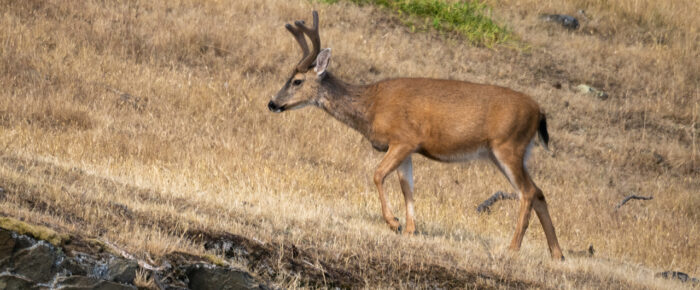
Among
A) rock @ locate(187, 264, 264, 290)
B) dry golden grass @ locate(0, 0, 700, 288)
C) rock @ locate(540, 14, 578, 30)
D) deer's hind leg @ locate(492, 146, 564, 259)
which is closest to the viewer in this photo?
rock @ locate(187, 264, 264, 290)

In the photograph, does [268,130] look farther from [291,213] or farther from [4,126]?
[291,213]

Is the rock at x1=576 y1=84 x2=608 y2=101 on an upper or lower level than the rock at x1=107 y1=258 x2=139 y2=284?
lower

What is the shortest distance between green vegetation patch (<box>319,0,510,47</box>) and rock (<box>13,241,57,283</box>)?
15201mm

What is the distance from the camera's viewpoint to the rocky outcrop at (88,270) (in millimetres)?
5832

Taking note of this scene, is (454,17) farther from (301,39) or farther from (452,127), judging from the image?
(452,127)

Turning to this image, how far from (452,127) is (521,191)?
0.95 meters

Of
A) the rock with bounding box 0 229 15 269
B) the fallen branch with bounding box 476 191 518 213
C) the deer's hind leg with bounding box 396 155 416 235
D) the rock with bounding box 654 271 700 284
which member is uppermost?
the rock with bounding box 0 229 15 269

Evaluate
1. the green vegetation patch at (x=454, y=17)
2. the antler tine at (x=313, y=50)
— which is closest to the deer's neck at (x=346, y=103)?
the antler tine at (x=313, y=50)

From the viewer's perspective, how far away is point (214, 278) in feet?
21.4

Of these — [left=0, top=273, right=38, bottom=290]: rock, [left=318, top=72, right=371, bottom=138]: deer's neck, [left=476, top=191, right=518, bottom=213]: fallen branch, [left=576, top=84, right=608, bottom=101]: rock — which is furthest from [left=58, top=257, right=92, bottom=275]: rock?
[left=576, top=84, right=608, bottom=101]: rock

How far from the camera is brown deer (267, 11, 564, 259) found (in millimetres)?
9633

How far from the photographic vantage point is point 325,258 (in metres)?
7.77

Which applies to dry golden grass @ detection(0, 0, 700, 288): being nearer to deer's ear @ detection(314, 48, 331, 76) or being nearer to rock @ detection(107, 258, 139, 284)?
rock @ detection(107, 258, 139, 284)

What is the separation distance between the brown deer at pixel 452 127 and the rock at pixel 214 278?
3282mm
